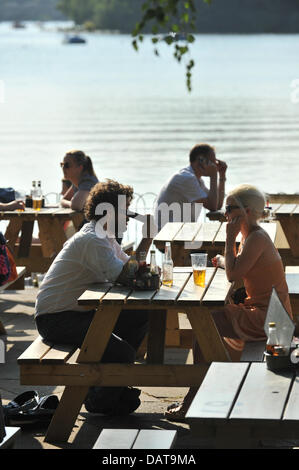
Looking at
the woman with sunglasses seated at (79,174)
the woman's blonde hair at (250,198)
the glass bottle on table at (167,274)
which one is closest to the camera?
the glass bottle on table at (167,274)

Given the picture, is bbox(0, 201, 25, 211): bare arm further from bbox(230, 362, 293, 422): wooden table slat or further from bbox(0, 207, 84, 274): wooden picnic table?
bbox(230, 362, 293, 422): wooden table slat

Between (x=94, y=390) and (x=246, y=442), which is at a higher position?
(x=246, y=442)

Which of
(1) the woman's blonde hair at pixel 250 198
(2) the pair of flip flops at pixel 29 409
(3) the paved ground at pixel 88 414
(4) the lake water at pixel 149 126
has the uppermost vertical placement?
(1) the woman's blonde hair at pixel 250 198

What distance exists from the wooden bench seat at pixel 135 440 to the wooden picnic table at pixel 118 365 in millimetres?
1107

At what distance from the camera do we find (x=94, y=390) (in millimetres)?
5262

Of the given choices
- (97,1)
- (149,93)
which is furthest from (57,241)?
(97,1)

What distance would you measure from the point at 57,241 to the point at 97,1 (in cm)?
12700

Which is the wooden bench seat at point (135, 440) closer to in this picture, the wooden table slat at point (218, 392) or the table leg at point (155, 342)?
the wooden table slat at point (218, 392)

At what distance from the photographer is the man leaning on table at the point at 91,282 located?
16.4 feet

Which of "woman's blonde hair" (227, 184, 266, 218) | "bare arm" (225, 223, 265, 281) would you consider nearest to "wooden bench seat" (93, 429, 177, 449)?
"bare arm" (225, 223, 265, 281)

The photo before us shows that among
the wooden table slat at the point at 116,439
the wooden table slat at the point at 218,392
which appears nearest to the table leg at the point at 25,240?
the wooden table slat at the point at 218,392

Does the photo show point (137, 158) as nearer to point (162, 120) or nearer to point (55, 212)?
point (162, 120)

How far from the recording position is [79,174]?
813 cm

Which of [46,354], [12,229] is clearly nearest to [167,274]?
[46,354]
